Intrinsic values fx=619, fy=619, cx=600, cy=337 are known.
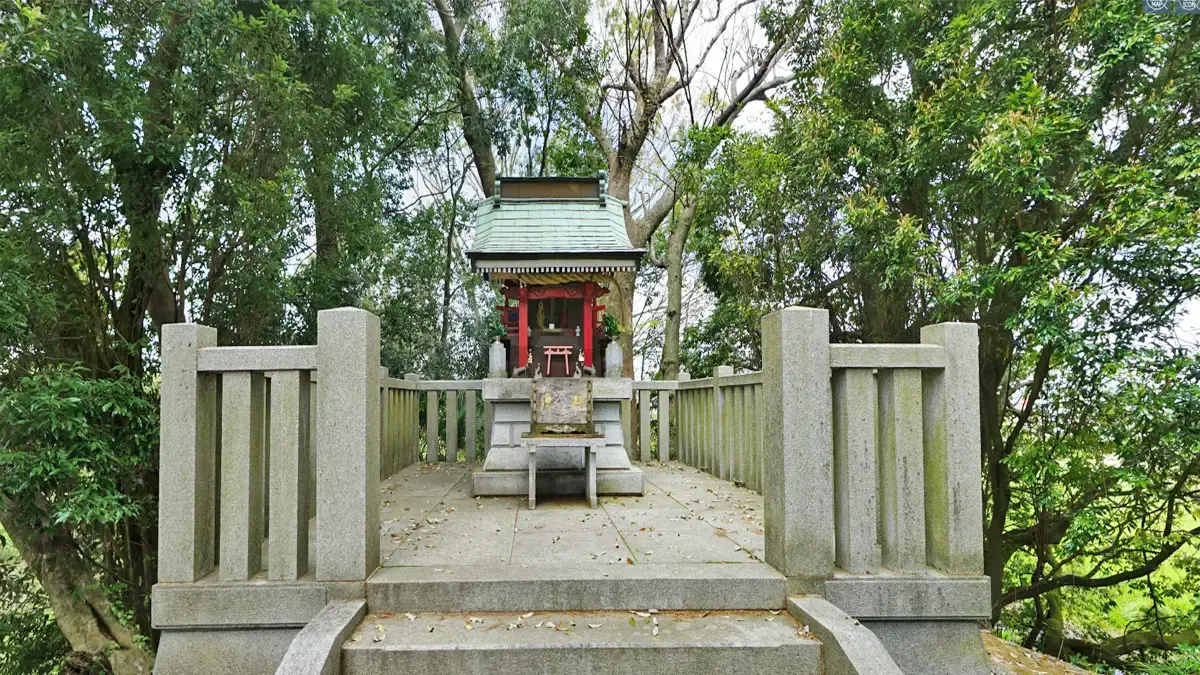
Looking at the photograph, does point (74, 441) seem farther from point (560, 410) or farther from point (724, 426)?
point (724, 426)

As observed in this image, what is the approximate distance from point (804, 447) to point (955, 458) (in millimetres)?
646

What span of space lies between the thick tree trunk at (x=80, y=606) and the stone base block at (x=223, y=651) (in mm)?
2633

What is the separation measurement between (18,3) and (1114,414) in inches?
286

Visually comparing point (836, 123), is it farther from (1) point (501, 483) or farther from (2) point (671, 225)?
(2) point (671, 225)

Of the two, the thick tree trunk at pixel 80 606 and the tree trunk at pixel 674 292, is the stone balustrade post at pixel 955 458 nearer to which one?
the thick tree trunk at pixel 80 606

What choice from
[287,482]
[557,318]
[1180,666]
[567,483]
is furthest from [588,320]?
[1180,666]

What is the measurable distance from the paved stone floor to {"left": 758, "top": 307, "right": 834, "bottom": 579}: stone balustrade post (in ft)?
1.23

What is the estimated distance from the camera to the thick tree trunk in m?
4.47

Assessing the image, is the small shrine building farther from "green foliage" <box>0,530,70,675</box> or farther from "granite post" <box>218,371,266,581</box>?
"green foliage" <box>0,530,70,675</box>

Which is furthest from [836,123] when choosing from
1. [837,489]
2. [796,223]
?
[837,489]

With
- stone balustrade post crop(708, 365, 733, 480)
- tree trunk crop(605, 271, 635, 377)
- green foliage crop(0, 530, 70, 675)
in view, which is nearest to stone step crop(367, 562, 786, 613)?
stone balustrade post crop(708, 365, 733, 480)

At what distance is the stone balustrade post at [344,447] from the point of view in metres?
2.60

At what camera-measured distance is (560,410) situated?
4715 mm

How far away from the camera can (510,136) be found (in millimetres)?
10398
